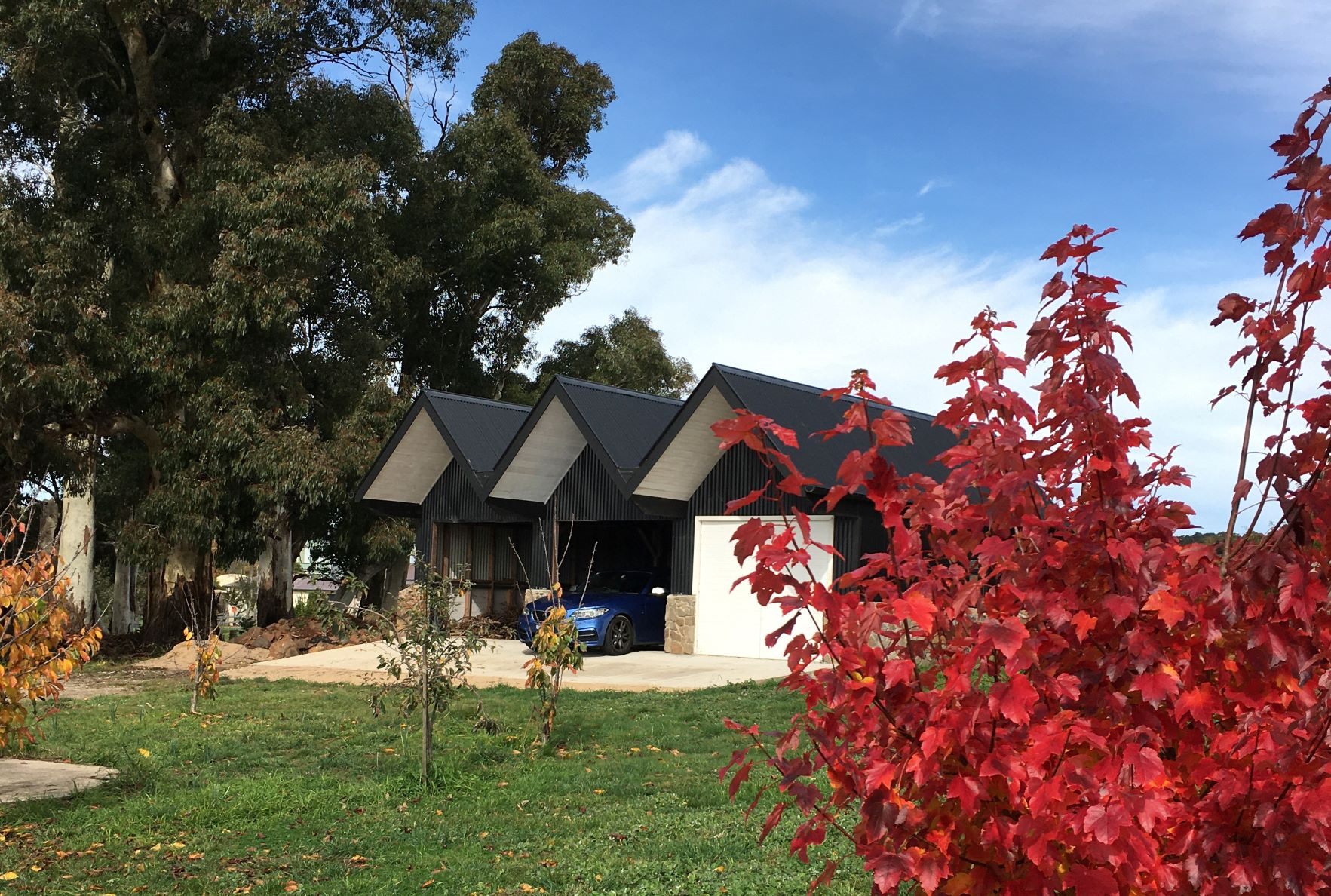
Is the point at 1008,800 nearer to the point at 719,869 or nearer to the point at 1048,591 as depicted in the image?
the point at 1048,591

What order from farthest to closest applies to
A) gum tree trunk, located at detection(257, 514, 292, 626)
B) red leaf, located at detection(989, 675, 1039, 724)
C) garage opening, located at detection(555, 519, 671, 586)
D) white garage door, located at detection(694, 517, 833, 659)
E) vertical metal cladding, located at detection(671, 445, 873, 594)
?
1. gum tree trunk, located at detection(257, 514, 292, 626)
2. garage opening, located at detection(555, 519, 671, 586)
3. white garage door, located at detection(694, 517, 833, 659)
4. vertical metal cladding, located at detection(671, 445, 873, 594)
5. red leaf, located at detection(989, 675, 1039, 724)

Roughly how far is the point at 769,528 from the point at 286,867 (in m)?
4.86

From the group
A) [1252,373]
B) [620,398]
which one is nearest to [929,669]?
[1252,373]

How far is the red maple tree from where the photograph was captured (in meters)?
2.57

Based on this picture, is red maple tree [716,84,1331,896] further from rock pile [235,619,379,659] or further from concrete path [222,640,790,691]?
rock pile [235,619,379,659]

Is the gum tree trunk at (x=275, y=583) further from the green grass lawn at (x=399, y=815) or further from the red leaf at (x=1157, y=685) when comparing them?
the red leaf at (x=1157, y=685)

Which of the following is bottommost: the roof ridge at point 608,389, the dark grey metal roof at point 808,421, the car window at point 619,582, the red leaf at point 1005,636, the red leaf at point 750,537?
the car window at point 619,582

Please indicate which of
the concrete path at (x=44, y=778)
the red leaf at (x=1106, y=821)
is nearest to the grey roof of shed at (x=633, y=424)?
the concrete path at (x=44, y=778)

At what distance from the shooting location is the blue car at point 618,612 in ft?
65.7

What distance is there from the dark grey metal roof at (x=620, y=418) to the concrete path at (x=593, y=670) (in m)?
3.71

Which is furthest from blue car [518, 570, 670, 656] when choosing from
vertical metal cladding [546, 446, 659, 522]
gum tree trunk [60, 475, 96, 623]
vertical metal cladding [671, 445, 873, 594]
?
gum tree trunk [60, 475, 96, 623]

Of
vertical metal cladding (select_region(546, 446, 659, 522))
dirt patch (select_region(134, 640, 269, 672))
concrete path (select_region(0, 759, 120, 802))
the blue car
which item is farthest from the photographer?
vertical metal cladding (select_region(546, 446, 659, 522))

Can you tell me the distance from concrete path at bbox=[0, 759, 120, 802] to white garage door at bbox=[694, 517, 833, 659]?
1156cm

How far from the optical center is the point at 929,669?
300cm
